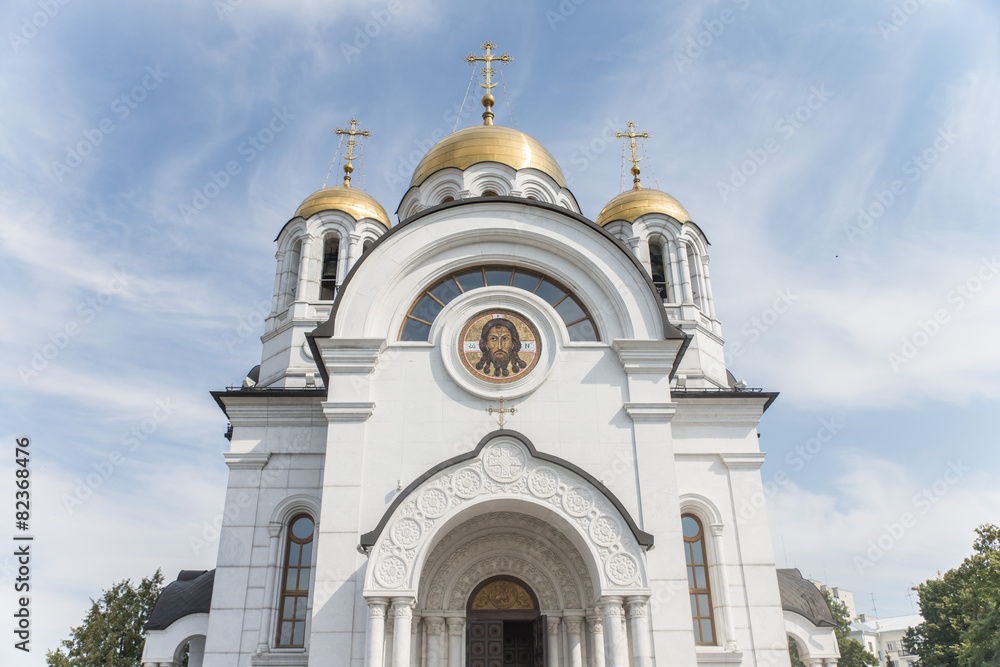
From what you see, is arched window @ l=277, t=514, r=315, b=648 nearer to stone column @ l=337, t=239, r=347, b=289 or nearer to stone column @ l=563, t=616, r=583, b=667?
stone column @ l=563, t=616, r=583, b=667

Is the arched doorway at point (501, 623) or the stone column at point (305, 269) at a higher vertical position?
the stone column at point (305, 269)

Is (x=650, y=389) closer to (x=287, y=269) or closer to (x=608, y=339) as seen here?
(x=608, y=339)

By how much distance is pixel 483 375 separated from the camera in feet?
38.2

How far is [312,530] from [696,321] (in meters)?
9.73

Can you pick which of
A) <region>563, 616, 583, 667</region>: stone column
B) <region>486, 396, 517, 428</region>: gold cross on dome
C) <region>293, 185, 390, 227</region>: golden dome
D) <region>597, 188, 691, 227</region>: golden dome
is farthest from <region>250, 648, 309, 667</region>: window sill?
<region>597, 188, 691, 227</region>: golden dome

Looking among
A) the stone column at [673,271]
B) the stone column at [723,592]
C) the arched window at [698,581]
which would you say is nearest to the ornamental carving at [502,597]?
the arched window at [698,581]

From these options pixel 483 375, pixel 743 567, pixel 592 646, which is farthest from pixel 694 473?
pixel 483 375

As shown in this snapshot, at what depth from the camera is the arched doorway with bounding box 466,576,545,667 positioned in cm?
1203

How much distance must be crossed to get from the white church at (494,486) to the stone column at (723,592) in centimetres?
4

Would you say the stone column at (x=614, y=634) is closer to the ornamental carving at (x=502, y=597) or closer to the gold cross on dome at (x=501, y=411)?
the ornamental carving at (x=502, y=597)

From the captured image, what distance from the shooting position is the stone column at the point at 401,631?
951cm

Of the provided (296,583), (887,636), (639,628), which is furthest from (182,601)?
(887,636)

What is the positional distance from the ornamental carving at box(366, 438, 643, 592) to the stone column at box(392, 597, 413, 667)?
25 cm

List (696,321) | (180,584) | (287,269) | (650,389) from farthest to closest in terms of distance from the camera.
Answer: (287,269)
(696,321)
(180,584)
(650,389)
